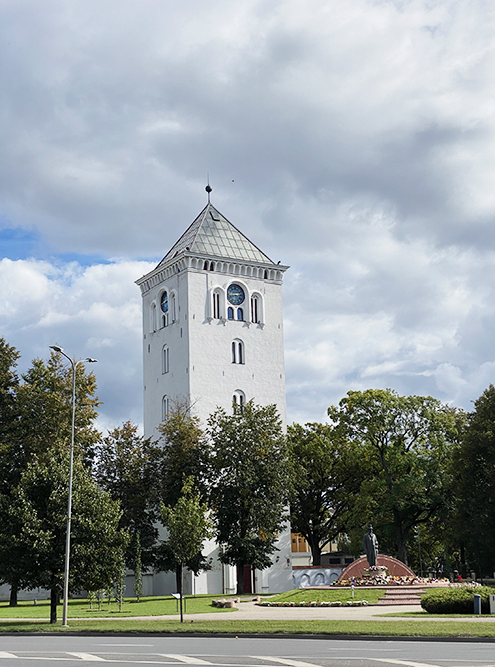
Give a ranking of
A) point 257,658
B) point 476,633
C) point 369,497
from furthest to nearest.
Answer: point 369,497 → point 476,633 → point 257,658

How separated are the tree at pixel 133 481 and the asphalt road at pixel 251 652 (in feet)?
110

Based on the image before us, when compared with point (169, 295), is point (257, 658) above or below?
below

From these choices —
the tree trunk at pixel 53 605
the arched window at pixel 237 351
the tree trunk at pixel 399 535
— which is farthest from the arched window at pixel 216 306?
the tree trunk at pixel 53 605

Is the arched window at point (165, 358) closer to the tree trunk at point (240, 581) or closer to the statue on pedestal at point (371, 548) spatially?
the tree trunk at point (240, 581)

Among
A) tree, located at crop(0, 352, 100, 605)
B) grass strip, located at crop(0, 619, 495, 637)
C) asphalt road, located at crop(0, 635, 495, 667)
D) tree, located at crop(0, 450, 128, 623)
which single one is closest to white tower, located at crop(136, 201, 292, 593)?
tree, located at crop(0, 352, 100, 605)

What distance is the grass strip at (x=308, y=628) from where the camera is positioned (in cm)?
2263

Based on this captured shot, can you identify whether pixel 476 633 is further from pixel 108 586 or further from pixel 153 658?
pixel 108 586

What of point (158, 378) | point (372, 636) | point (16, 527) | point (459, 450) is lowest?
point (372, 636)

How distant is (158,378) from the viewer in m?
72.6

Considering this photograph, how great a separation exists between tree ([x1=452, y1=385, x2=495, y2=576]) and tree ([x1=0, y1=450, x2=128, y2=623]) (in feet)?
90.4

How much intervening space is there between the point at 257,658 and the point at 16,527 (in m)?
18.2

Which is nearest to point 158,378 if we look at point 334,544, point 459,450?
point 459,450

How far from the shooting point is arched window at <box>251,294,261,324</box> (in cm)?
7307

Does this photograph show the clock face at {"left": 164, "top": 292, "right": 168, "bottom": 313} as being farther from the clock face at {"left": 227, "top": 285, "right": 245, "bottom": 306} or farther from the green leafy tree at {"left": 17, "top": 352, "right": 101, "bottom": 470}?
the green leafy tree at {"left": 17, "top": 352, "right": 101, "bottom": 470}
